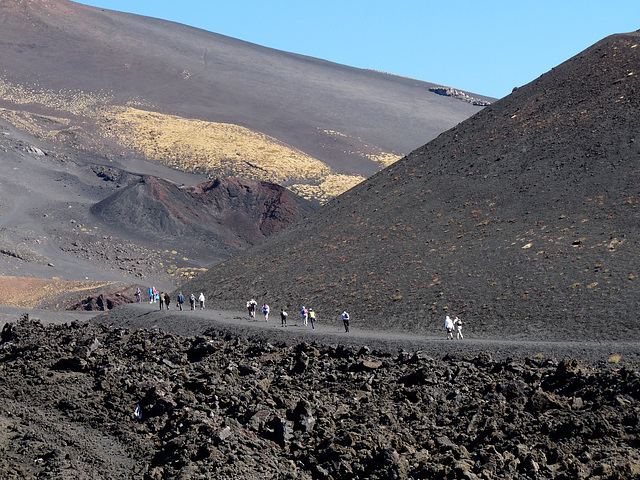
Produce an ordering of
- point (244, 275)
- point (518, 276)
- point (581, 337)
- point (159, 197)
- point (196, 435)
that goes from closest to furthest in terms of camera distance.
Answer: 1. point (196, 435)
2. point (581, 337)
3. point (518, 276)
4. point (244, 275)
5. point (159, 197)

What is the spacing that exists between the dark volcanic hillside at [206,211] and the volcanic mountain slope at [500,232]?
27256 millimetres

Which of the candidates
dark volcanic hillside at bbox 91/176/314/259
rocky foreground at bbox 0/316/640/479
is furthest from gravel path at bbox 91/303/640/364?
dark volcanic hillside at bbox 91/176/314/259

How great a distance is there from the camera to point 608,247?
2944 centimetres

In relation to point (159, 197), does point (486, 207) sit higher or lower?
higher

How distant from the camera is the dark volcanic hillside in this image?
7000 centimetres

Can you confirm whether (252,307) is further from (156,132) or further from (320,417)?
(156,132)

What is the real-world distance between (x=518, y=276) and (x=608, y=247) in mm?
3680

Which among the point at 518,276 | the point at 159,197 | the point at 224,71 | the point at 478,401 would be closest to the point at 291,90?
the point at 224,71

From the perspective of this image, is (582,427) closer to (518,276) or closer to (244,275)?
(518,276)

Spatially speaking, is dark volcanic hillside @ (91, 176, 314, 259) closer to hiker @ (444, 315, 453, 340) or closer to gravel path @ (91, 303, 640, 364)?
gravel path @ (91, 303, 640, 364)

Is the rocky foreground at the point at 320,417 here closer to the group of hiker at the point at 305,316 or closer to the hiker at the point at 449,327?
the hiker at the point at 449,327

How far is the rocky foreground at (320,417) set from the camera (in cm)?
1374

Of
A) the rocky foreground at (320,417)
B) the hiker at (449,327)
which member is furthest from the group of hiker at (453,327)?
the rocky foreground at (320,417)

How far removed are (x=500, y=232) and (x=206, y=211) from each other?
48.0m
